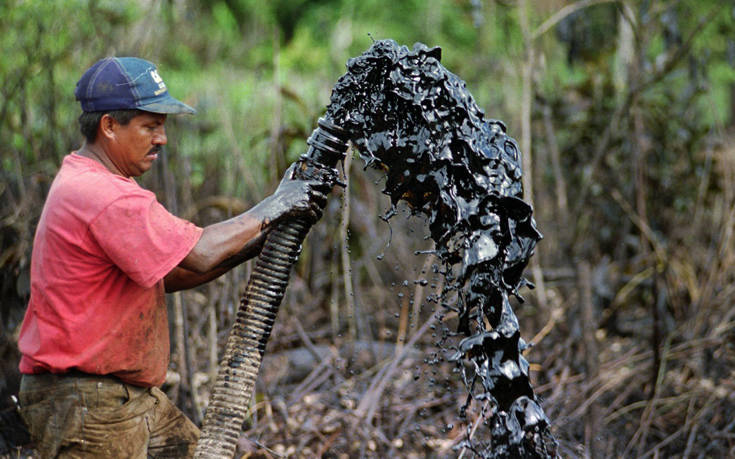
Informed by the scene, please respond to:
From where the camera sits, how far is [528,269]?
5438 millimetres

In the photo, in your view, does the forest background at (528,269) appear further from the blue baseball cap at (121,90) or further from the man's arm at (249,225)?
the blue baseball cap at (121,90)

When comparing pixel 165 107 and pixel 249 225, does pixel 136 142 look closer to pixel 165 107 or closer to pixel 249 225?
pixel 165 107

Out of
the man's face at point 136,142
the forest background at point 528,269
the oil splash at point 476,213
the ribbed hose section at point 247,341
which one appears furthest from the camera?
the forest background at point 528,269

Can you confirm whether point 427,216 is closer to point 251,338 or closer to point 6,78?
point 251,338

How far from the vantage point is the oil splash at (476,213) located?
233 cm

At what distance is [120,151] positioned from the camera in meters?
2.60

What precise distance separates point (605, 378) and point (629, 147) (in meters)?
2.28

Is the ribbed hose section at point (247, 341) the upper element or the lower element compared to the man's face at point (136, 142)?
lower

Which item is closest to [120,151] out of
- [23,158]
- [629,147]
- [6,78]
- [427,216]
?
[427,216]

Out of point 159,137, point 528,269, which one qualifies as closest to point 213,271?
point 159,137

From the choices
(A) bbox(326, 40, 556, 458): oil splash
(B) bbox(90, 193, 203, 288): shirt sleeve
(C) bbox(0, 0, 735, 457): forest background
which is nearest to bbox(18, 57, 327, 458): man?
(B) bbox(90, 193, 203, 288): shirt sleeve

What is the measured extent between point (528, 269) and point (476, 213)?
3.24 meters

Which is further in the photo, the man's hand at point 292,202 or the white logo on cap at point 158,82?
the white logo on cap at point 158,82

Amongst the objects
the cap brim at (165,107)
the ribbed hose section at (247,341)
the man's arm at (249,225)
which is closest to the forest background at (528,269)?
the ribbed hose section at (247,341)
